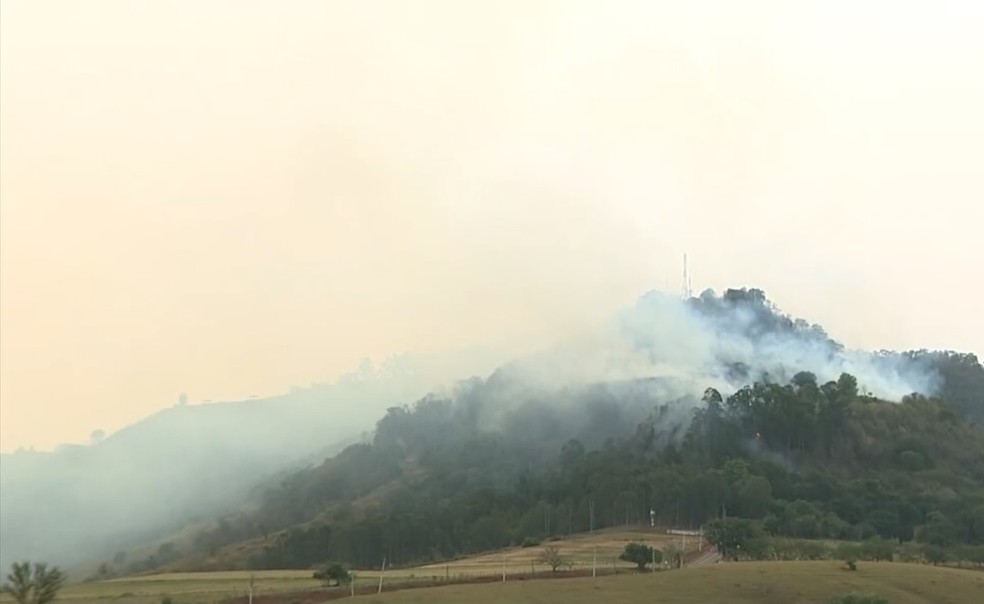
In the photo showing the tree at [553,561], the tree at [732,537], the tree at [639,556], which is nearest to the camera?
the tree at [553,561]

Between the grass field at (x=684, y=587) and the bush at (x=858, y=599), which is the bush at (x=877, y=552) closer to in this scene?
the grass field at (x=684, y=587)

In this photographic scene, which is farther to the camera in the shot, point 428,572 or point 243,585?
point 428,572

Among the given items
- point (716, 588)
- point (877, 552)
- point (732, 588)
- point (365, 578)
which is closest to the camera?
point (732, 588)

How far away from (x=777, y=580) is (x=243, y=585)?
59.0m

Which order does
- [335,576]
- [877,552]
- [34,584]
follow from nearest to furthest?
→ [34,584] → [335,576] → [877,552]

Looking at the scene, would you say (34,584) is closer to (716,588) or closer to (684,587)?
(684,587)

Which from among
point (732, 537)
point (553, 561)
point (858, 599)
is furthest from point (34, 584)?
point (732, 537)

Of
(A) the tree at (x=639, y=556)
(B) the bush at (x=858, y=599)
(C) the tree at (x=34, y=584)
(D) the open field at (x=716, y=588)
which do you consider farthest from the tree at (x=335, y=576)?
(B) the bush at (x=858, y=599)

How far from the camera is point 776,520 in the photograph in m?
173

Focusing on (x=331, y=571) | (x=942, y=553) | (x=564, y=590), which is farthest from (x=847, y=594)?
(x=942, y=553)

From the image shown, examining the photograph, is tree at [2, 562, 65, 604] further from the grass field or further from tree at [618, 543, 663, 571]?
tree at [618, 543, 663, 571]

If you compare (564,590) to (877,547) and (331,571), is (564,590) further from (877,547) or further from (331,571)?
(877,547)

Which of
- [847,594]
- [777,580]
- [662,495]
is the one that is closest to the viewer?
[847,594]

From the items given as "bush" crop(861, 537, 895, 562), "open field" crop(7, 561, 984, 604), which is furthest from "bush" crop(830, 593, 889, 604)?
"bush" crop(861, 537, 895, 562)
